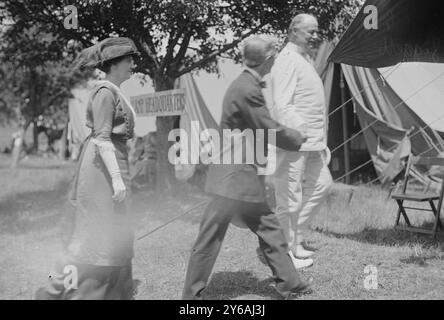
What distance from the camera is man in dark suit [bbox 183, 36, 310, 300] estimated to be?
3086mm

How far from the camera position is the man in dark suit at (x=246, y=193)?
10.1ft

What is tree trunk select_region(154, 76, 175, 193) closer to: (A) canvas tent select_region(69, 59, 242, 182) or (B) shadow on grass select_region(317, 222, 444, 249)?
(A) canvas tent select_region(69, 59, 242, 182)

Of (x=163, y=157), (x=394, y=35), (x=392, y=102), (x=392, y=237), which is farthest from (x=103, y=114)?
(x=392, y=102)

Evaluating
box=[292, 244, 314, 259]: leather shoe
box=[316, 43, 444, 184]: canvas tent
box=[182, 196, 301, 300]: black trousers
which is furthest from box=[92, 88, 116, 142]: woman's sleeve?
box=[316, 43, 444, 184]: canvas tent

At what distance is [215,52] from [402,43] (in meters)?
2.84

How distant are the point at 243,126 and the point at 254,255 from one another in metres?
1.61

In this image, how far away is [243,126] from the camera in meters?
3.15

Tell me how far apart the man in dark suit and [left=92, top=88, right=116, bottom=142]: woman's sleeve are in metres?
0.67

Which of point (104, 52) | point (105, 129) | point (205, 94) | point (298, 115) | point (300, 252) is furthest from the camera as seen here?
point (205, 94)

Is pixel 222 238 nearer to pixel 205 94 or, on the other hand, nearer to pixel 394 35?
pixel 394 35

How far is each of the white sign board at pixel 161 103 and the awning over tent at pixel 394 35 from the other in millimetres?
2015

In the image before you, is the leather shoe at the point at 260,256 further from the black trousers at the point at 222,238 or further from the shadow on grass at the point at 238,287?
the black trousers at the point at 222,238

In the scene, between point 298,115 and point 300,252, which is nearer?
point 298,115

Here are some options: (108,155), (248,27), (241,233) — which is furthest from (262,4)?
(108,155)
